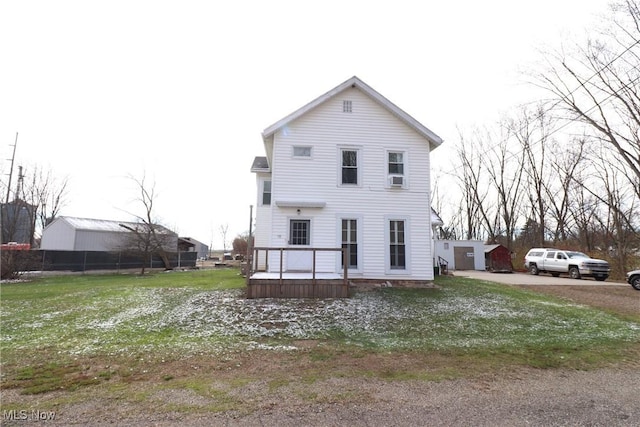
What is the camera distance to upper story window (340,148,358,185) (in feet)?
41.3

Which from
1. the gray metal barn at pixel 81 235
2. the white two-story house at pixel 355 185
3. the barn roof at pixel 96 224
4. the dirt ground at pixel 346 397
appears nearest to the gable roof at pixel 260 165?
the white two-story house at pixel 355 185

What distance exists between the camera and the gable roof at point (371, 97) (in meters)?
12.3

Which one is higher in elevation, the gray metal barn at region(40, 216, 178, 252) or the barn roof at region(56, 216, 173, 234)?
the barn roof at region(56, 216, 173, 234)

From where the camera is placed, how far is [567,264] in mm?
19844

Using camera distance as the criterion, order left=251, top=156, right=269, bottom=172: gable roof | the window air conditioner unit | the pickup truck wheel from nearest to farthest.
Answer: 1. the window air conditioner unit
2. left=251, top=156, right=269, bottom=172: gable roof
3. the pickup truck wheel

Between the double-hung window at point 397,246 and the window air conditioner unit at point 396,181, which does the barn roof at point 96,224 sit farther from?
the window air conditioner unit at point 396,181

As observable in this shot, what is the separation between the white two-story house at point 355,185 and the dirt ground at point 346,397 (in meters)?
7.13

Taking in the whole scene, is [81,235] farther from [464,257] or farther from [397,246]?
[464,257]

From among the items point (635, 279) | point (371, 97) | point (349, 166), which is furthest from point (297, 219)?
point (635, 279)

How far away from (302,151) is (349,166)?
1942 millimetres

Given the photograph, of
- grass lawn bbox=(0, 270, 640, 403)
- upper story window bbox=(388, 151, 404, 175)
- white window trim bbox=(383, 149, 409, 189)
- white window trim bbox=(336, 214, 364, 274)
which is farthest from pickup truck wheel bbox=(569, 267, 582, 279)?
white window trim bbox=(336, 214, 364, 274)

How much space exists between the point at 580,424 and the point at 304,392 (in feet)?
→ 9.60

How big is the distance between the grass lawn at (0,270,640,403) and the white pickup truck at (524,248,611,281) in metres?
11.3

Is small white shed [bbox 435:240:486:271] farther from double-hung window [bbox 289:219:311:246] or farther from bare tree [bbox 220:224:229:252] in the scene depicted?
bare tree [bbox 220:224:229:252]
